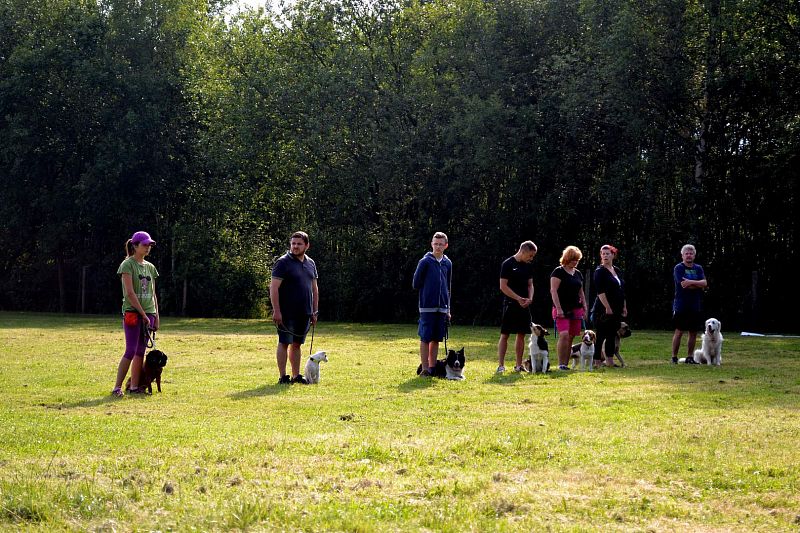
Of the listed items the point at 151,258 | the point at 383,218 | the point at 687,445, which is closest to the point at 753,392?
the point at 687,445

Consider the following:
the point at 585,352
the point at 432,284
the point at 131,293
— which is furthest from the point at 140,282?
the point at 585,352

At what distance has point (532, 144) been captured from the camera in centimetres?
2986

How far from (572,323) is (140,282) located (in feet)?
20.0

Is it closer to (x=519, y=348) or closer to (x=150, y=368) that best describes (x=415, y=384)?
(x=519, y=348)

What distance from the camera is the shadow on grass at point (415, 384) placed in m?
12.2

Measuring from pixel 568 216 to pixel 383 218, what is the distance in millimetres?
6382

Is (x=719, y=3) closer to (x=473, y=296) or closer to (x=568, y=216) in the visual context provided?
(x=568, y=216)

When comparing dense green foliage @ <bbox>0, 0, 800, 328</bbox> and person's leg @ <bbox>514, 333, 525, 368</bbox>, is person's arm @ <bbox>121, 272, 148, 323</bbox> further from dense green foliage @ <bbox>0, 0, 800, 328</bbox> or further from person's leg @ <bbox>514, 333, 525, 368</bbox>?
dense green foliage @ <bbox>0, 0, 800, 328</bbox>

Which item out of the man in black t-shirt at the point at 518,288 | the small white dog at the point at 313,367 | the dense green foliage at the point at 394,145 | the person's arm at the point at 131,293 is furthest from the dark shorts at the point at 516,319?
the dense green foliage at the point at 394,145

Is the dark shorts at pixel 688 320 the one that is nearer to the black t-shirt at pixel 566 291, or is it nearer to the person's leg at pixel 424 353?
the black t-shirt at pixel 566 291

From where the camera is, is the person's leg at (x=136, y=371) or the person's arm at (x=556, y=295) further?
the person's arm at (x=556, y=295)

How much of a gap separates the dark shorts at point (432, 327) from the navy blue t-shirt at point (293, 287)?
62.2 inches

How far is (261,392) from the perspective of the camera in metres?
11.9

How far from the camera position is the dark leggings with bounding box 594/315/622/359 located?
15117 millimetres
